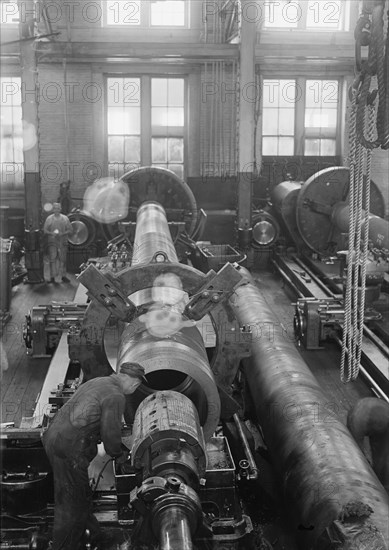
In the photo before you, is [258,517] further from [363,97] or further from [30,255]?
[30,255]

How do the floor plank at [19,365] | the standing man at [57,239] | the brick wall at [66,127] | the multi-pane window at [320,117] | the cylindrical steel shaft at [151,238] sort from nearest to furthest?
the cylindrical steel shaft at [151,238] → the floor plank at [19,365] → the standing man at [57,239] → the brick wall at [66,127] → the multi-pane window at [320,117]

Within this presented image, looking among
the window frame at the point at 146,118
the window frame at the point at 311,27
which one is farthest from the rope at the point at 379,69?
the window frame at the point at 311,27

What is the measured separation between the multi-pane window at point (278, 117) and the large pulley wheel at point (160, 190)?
4110 millimetres

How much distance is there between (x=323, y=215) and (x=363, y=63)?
24.4 feet

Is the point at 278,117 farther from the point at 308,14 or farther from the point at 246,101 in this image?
the point at 246,101

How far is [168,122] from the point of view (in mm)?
13570

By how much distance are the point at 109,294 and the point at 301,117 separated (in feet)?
34.6

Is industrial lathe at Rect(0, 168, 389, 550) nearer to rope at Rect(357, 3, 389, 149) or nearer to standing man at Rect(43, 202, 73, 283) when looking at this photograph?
rope at Rect(357, 3, 389, 149)

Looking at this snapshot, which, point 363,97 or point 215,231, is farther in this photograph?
point 215,231

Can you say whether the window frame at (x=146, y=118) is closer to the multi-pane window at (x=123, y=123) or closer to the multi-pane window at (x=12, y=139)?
the multi-pane window at (x=123, y=123)

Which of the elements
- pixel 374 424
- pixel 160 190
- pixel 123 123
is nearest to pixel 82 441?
pixel 374 424

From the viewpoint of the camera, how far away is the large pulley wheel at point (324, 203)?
10.5 meters

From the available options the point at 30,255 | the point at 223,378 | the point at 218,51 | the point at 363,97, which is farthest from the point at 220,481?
the point at 218,51

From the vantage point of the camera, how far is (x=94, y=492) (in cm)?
379
